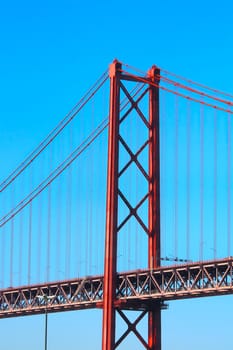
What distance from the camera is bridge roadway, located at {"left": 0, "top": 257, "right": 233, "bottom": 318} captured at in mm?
85250

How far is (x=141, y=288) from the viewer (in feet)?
302

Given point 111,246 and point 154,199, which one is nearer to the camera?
point 111,246

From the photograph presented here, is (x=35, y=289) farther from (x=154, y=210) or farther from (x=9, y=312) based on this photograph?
(x=154, y=210)

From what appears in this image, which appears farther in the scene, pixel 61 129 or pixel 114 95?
pixel 61 129

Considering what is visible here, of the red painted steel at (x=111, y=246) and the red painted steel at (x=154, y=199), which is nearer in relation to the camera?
the red painted steel at (x=111, y=246)

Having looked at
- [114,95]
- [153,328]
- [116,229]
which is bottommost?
[153,328]

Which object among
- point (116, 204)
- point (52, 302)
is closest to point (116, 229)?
point (116, 204)

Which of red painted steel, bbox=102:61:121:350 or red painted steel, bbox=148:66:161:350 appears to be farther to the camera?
red painted steel, bbox=148:66:161:350

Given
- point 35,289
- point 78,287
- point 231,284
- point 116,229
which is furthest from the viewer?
point 35,289

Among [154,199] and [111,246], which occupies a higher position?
[154,199]

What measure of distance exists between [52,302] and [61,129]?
1378 cm

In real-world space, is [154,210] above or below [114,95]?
below

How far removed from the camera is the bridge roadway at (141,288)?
85250mm

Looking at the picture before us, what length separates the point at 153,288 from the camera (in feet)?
300
